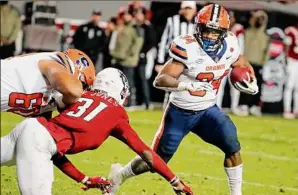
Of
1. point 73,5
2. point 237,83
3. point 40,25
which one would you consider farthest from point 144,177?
point 73,5

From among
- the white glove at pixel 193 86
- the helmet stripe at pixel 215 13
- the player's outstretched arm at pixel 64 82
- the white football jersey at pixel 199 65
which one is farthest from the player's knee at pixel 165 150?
the player's outstretched arm at pixel 64 82

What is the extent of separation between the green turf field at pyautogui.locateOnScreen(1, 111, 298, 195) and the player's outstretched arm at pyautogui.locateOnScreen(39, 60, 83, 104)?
5.10 ft

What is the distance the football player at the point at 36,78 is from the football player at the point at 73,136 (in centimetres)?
10

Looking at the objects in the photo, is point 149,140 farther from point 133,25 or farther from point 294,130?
point 133,25

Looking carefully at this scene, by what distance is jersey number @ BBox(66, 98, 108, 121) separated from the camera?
4.64 metres

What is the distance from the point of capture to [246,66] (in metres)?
5.89

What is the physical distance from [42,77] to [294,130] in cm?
646

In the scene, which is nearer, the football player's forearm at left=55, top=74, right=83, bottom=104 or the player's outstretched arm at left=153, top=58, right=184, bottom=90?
the football player's forearm at left=55, top=74, right=83, bottom=104

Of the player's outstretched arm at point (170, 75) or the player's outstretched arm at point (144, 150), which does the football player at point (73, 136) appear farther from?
the player's outstretched arm at point (170, 75)

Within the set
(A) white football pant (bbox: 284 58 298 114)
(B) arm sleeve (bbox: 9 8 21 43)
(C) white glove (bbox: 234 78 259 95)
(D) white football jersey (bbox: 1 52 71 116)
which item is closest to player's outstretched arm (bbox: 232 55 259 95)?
(C) white glove (bbox: 234 78 259 95)

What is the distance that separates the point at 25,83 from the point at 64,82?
0.39 metres

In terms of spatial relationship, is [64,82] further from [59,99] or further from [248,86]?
[248,86]

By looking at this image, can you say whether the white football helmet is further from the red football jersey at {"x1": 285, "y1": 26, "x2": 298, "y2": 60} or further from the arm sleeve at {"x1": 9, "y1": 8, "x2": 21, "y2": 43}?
the red football jersey at {"x1": 285, "y1": 26, "x2": 298, "y2": 60}

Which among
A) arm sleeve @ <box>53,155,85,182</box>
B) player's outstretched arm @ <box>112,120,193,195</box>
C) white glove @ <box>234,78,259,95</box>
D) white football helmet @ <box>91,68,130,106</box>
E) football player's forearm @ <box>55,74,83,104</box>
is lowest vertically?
arm sleeve @ <box>53,155,85,182</box>
